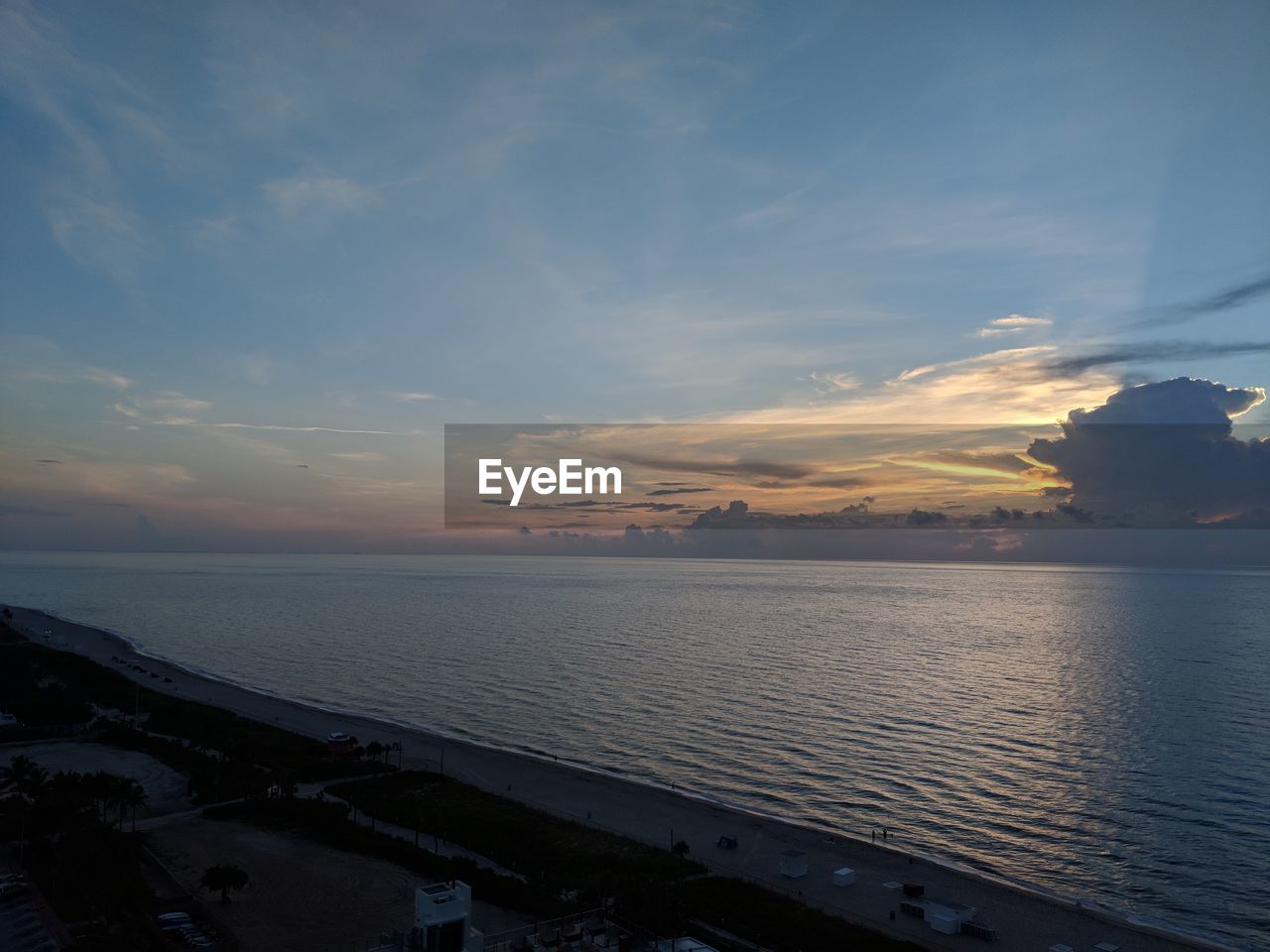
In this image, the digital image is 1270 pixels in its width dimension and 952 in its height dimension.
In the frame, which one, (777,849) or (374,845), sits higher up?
(374,845)

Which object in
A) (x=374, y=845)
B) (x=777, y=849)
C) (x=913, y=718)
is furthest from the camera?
(x=913, y=718)

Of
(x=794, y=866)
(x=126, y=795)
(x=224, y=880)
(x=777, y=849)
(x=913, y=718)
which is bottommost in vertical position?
(x=913, y=718)

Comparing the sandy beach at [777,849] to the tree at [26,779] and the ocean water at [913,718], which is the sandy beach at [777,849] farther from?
the tree at [26,779]

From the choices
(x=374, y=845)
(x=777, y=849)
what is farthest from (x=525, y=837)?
(x=777, y=849)

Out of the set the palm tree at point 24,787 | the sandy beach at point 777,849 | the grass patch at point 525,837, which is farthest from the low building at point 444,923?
the palm tree at point 24,787

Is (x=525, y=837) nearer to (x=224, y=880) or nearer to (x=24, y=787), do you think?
(x=224, y=880)

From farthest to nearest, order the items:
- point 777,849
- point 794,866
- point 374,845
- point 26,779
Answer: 1. point 777,849
2. point 374,845
3. point 26,779
4. point 794,866

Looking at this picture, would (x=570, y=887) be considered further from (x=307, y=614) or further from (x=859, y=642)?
(x=307, y=614)

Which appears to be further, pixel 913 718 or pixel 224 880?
pixel 913 718

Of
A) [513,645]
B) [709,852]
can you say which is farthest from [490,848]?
[513,645]
